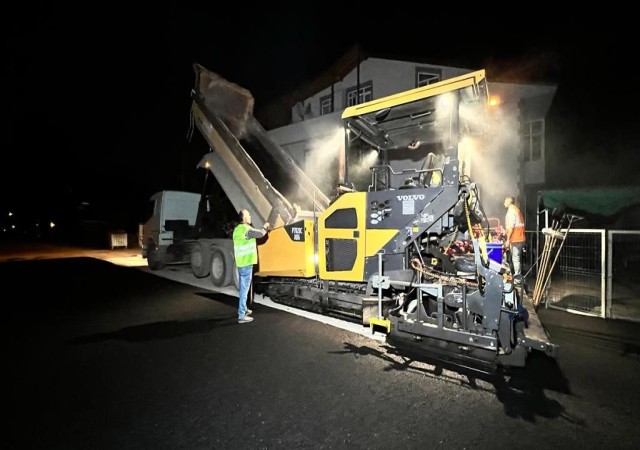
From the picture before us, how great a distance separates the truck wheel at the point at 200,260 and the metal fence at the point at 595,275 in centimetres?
706

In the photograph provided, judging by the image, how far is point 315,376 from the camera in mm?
3805

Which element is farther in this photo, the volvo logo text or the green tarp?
the green tarp

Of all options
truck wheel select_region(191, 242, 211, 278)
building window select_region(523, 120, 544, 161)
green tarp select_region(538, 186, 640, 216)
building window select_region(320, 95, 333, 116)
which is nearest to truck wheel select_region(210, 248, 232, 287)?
truck wheel select_region(191, 242, 211, 278)

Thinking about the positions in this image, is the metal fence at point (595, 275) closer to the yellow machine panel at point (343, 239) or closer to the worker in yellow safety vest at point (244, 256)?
the yellow machine panel at point (343, 239)

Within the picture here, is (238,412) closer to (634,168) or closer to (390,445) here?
(390,445)

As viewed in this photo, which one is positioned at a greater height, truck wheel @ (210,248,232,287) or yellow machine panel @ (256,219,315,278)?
yellow machine panel @ (256,219,315,278)

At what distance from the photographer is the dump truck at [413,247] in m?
3.90

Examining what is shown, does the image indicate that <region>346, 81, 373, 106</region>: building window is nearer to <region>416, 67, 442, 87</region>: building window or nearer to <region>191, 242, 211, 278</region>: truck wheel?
<region>416, 67, 442, 87</region>: building window

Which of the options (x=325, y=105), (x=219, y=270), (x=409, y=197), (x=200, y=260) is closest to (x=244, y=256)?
Result: (x=409, y=197)

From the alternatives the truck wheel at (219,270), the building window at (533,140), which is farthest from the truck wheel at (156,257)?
the building window at (533,140)

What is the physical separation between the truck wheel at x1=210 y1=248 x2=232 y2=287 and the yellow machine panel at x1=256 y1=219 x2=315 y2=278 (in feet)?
6.36

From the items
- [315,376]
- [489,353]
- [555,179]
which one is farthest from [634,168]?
[315,376]

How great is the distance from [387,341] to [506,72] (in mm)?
12127

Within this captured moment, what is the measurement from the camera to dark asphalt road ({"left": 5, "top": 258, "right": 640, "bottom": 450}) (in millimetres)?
2754
